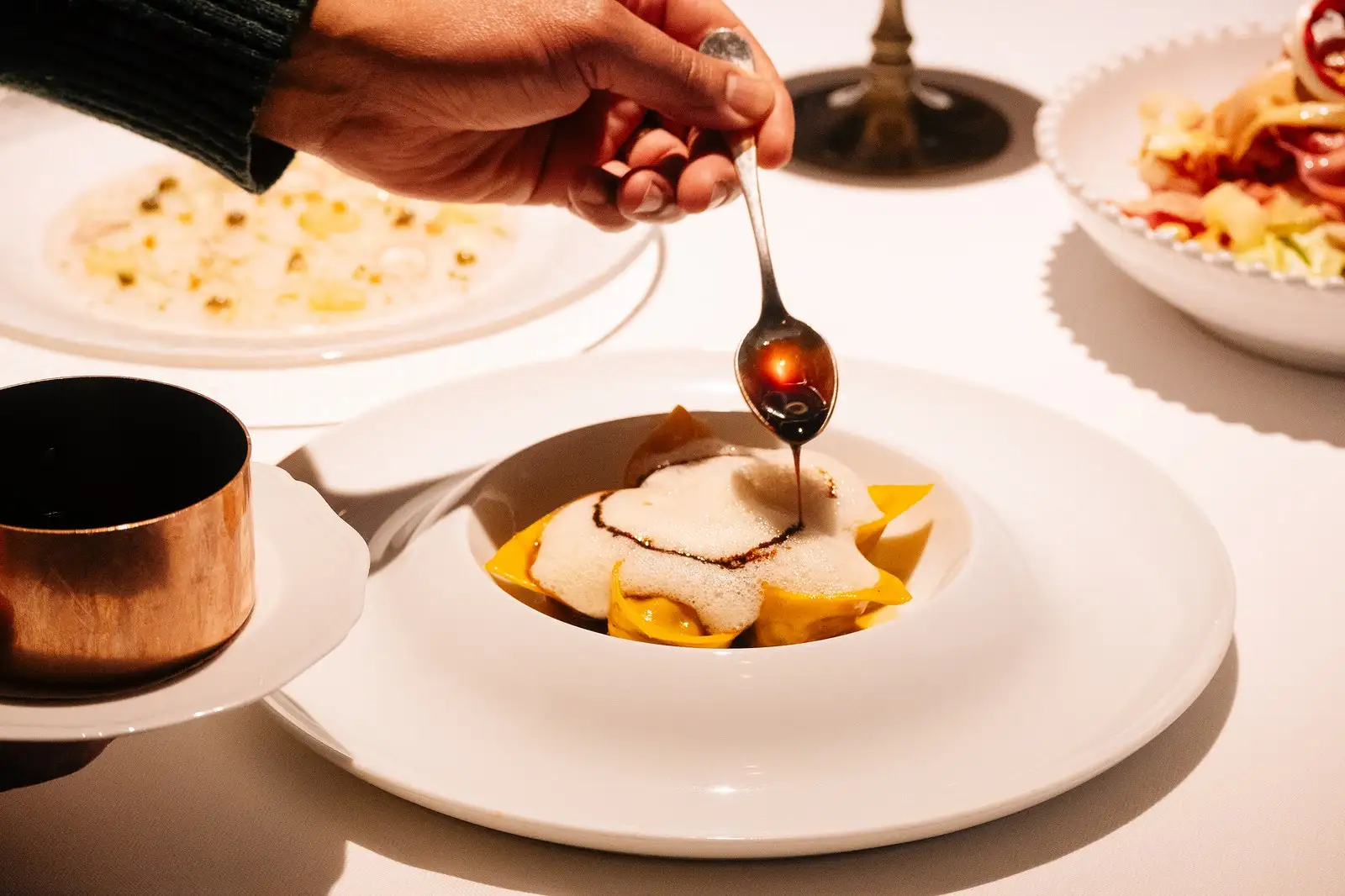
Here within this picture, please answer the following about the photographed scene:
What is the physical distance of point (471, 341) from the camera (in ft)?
4.35

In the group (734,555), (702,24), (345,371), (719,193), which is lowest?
(345,371)

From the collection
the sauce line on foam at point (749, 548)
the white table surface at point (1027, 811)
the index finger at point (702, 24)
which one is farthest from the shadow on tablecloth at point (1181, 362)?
the sauce line on foam at point (749, 548)

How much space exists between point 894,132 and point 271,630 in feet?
4.36

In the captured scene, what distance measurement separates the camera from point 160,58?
99 cm

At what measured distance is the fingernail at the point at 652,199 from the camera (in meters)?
1.18

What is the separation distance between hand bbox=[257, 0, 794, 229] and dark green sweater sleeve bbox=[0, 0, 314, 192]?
4 cm

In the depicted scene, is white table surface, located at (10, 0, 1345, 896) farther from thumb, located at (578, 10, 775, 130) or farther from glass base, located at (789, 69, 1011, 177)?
thumb, located at (578, 10, 775, 130)

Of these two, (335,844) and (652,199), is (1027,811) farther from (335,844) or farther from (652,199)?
(652,199)

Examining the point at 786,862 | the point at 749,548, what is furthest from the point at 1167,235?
the point at 786,862

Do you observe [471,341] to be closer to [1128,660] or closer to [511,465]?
[511,465]

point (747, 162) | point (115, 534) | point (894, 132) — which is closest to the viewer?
point (115, 534)

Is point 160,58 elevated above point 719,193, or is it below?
above

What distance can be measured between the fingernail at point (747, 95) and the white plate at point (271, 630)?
482mm

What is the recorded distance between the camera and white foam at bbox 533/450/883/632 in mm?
872
